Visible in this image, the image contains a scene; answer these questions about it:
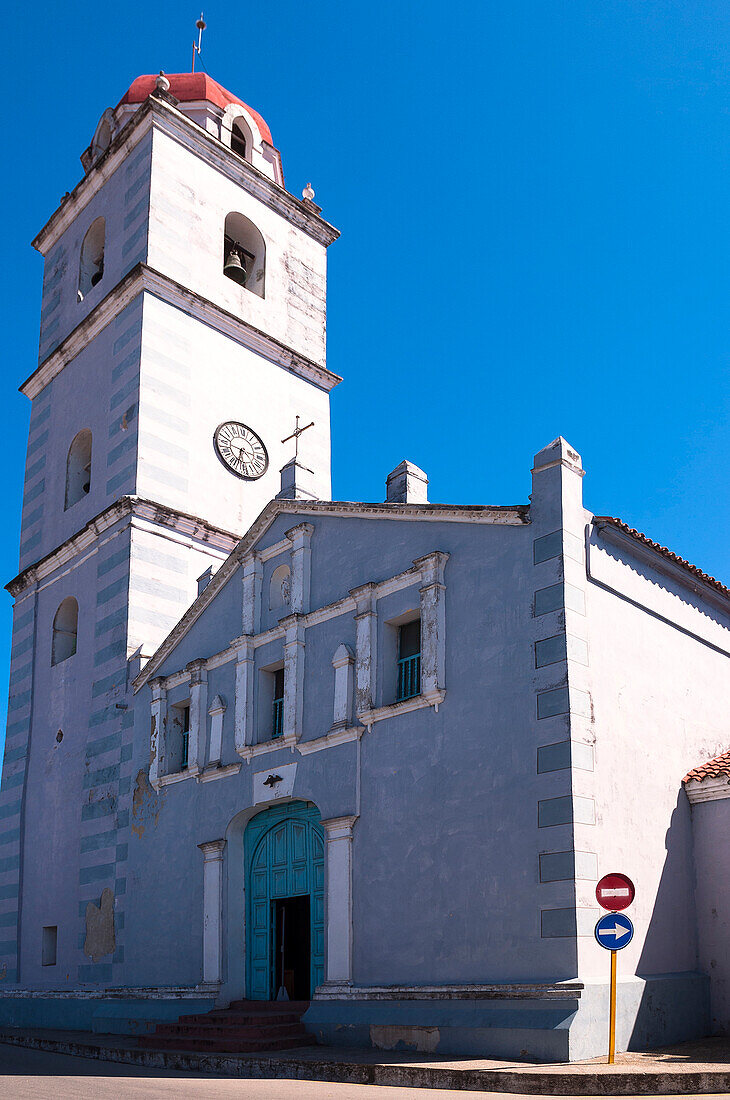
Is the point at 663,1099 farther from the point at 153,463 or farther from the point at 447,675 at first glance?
the point at 153,463

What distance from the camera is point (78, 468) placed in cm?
2755

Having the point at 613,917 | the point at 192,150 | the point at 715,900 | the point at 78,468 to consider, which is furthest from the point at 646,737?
the point at 192,150

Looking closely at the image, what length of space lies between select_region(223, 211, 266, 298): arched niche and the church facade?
0.14m

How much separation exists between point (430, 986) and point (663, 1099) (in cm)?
445

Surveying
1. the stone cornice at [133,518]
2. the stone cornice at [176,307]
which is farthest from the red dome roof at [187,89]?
the stone cornice at [133,518]

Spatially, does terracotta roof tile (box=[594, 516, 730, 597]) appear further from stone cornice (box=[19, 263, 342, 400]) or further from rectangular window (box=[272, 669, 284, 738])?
stone cornice (box=[19, 263, 342, 400])

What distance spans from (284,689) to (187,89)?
61.7ft

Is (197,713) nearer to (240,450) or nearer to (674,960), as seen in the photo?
(240,450)

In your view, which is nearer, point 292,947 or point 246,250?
point 292,947

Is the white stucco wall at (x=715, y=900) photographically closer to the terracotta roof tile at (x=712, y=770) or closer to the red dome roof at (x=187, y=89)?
the terracotta roof tile at (x=712, y=770)

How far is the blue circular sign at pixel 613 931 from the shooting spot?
12141 mm

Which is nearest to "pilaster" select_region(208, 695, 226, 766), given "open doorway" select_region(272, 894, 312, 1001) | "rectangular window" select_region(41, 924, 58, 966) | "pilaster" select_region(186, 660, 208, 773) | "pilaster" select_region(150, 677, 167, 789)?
"pilaster" select_region(186, 660, 208, 773)

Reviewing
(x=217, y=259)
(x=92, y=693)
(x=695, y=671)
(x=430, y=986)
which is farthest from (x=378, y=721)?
(x=217, y=259)

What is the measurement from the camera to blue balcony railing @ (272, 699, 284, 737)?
1914 cm
